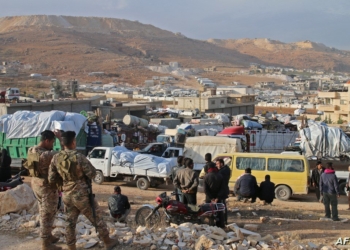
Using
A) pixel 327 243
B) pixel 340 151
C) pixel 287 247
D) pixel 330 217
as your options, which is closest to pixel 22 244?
pixel 287 247

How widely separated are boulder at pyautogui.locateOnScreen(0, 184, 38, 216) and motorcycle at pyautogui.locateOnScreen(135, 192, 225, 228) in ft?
6.81

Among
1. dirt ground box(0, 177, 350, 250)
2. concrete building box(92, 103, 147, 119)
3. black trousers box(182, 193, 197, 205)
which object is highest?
concrete building box(92, 103, 147, 119)

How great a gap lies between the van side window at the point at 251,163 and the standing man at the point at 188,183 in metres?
5.67

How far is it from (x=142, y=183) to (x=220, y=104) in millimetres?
29244

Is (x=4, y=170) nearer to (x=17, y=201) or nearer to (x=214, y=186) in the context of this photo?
(x=17, y=201)

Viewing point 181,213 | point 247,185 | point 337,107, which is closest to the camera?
point 181,213

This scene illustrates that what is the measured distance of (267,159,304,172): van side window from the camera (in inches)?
529

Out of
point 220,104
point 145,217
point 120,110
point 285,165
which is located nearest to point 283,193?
point 285,165

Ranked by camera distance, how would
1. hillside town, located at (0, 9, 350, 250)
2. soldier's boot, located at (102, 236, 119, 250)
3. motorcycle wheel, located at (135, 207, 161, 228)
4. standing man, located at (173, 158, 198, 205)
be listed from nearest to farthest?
soldier's boot, located at (102, 236, 119, 250) → hillside town, located at (0, 9, 350, 250) → motorcycle wheel, located at (135, 207, 161, 228) → standing man, located at (173, 158, 198, 205)

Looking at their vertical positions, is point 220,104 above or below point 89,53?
below

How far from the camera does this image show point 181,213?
25.5 ft

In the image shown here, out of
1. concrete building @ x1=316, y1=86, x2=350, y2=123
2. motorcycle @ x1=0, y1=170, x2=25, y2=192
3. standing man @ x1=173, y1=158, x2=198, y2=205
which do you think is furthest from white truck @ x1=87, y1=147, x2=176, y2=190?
concrete building @ x1=316, y1=86, x2=350, y2=123

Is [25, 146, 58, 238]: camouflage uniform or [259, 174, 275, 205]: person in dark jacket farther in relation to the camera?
[259, 174, 275, 205]: person in dark jacket

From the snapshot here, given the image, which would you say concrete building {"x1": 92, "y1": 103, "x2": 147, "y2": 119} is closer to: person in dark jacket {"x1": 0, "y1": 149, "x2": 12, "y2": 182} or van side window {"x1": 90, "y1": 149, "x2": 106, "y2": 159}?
van side window {"x1": 90, "y1": 149, "x2": 106, "y2": 159}
